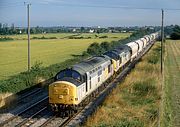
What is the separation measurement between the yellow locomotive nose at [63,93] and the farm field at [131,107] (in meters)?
1.79

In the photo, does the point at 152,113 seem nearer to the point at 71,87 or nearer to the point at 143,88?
the point at 71,87

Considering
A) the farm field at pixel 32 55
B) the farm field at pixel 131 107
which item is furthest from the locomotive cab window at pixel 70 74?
the farm field at pixel 32 55

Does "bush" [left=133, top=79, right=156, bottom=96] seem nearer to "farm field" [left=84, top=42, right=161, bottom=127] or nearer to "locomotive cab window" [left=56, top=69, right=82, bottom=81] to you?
"farm field" [left=84, top=42, right=161, bottom=127]

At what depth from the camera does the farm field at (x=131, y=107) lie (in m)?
19.7

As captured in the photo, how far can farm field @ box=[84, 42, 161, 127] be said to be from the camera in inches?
774

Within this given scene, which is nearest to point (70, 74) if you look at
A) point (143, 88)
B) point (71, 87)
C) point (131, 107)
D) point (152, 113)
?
point (71, 87)

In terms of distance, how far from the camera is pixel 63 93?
2208cm

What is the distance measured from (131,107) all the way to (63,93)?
5335 mm

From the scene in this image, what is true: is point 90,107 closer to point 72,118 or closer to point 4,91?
point 72,118

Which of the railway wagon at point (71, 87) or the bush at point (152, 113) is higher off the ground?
the railway wagon at point (71, 87)

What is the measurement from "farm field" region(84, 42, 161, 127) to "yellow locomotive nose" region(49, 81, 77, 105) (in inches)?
70.5

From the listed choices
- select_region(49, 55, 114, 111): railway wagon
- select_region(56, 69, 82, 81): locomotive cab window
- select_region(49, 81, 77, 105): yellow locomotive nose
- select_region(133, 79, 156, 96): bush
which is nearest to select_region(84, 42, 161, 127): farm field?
select_region(133, 79, 156, 96): bush

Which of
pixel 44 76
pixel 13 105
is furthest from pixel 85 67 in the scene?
pixel 44 76

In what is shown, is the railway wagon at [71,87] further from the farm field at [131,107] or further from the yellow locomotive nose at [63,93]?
the farm field at [131,107]
